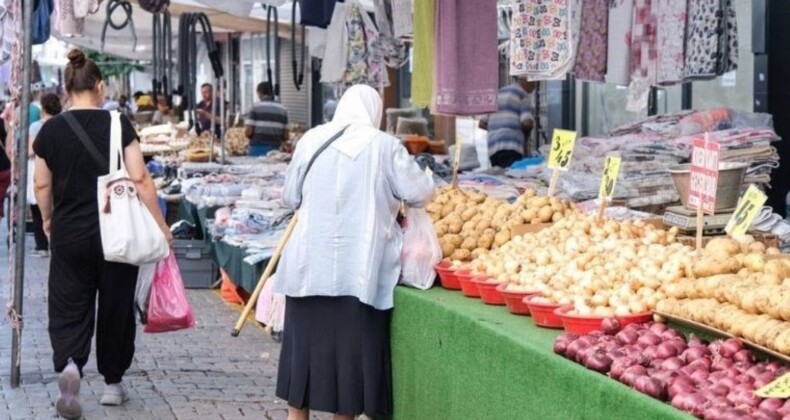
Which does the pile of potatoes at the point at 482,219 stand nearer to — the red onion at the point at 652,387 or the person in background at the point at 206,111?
the red onion at the point at 652,387

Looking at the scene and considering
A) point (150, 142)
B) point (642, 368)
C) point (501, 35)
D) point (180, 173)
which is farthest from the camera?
point (150, 142)

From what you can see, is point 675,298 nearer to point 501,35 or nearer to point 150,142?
point 501,35

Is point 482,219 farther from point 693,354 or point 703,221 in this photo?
point 693,354

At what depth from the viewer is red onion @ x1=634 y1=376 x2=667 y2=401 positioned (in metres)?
4.00

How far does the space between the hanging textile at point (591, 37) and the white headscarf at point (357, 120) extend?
3.36 meters

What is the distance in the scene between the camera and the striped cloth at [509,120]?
40.7 feet

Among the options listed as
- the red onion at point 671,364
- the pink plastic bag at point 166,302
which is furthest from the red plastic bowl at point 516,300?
the pink plastic bag at point 166,302

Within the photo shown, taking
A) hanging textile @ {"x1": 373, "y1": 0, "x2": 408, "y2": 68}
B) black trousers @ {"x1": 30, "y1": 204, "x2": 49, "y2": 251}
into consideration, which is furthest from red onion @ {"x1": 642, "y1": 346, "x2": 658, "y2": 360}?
black trousers @ {"x1": 30, "y1": 204, "x2": 49, "y2": 251}

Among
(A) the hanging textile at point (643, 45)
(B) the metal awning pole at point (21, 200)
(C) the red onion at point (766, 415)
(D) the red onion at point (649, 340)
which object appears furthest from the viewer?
(A) the hanging textile at point (643, 45)

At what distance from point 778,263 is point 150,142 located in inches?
577

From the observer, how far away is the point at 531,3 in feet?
29.8

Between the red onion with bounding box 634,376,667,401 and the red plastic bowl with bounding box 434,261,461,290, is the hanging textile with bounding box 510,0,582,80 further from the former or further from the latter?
the red onion with bounding box 634,376,667,401

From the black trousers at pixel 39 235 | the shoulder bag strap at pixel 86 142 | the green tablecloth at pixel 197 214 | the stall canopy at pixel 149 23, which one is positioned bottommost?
the black trousers at pixel 39 235

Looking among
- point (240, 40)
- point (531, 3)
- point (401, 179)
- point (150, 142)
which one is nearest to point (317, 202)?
point (401, 179)
